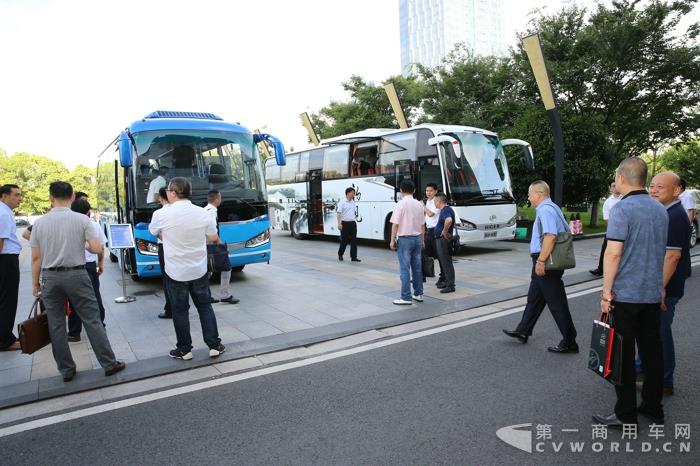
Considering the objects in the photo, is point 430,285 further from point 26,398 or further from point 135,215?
point 26,398

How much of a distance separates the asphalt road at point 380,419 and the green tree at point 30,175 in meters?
75.5

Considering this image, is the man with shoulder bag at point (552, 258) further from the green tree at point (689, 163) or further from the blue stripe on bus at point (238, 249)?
the green tree at point (689, 163)

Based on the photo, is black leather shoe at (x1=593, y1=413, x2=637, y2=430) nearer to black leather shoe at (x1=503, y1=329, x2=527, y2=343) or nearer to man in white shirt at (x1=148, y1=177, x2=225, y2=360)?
black leather shoe at (x1=503, y1=329, x2=527, y2=343)

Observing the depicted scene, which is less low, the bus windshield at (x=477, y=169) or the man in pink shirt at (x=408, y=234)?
the bus windshield at (x=477, y=169)

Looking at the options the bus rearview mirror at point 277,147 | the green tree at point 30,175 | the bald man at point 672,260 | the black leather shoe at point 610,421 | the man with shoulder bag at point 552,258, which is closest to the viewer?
the black leather shoe at point 610,421

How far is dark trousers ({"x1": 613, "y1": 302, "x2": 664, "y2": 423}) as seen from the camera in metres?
3.23

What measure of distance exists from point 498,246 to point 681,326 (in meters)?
8.94

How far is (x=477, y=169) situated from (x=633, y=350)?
999 cm

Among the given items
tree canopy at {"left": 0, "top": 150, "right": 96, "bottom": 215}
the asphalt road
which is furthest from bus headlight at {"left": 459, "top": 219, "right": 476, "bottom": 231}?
tree canopy at {"left": 0, "top": 150, "right": 96, "bottom": 215}

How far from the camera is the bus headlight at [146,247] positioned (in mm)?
8664

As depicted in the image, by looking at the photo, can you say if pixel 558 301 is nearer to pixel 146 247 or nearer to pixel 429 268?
pixel 429 268

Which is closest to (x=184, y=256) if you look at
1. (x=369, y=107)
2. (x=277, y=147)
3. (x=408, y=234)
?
(x=408, y=234)

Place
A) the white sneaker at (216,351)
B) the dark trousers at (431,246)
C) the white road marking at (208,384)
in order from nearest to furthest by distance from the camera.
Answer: the white road marking at (208,384), the white sneaker at (216,351), the dark trousers at (431,246)

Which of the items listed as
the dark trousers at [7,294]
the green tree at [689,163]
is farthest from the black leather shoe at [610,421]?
the green tree at [689,163]
